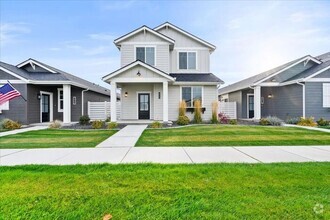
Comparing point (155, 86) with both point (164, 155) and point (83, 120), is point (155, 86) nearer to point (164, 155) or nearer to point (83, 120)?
point (83, 120)

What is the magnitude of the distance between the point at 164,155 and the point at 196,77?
481 inches

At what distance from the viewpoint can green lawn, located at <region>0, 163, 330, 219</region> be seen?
3.11 metres

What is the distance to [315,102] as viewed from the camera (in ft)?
53.9

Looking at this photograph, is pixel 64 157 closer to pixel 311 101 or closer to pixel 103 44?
pixel 311 101

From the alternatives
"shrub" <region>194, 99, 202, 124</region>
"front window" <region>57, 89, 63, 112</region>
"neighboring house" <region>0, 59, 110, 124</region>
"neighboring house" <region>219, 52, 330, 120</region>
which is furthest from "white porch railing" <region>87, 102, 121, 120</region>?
"neighboring house" <region>219, 52, 330, 120</region>

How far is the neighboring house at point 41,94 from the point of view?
15781mm

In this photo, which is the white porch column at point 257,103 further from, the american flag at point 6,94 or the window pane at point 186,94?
the american flag at point 6,94

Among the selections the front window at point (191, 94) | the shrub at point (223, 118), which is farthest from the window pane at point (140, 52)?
the shrub at point (223, 118)

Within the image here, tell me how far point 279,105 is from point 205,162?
1637 centimetres

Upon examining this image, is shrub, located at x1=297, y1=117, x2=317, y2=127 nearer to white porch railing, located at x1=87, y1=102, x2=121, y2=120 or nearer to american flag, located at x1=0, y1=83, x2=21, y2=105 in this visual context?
white porch railing, located at x1=87, y1=102, x2=121, y2=120

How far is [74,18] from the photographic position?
19.4 m

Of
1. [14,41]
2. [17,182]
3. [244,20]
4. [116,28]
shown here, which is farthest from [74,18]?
[17,182]

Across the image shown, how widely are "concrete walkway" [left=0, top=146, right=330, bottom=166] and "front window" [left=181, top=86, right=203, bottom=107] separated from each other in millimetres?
10074

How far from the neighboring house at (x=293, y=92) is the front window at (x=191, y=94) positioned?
4471 millimetres
